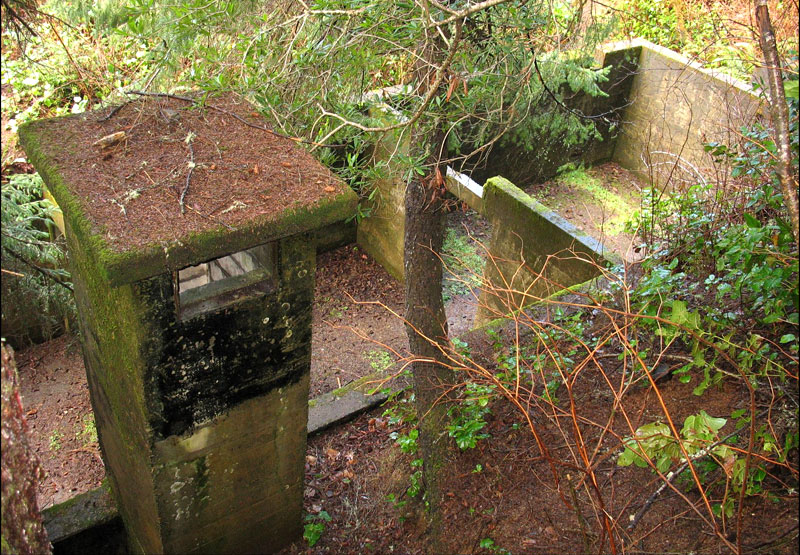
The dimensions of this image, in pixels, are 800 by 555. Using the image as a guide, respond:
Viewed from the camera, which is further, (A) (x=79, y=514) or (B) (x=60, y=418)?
(B) (x=60, y=418)

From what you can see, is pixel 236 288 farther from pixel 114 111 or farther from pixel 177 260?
pixel 114 111

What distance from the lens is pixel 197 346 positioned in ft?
11.1

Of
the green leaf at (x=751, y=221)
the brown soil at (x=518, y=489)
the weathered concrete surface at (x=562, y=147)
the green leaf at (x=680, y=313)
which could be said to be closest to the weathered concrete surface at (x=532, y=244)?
the brown soil at (x=518, y=489)

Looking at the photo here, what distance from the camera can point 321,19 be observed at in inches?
148

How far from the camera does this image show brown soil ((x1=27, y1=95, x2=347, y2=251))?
112 inches

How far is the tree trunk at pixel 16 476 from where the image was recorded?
162 centimetres

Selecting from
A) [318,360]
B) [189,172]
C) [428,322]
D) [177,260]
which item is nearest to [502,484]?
[428,322]

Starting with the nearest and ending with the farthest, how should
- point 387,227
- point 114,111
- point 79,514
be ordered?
point 114,111
point 79,514
point 387,227

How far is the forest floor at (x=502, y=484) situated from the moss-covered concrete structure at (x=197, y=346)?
546mm

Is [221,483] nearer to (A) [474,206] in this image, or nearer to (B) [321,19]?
(B) [321,19]

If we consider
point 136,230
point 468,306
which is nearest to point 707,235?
point 136,230

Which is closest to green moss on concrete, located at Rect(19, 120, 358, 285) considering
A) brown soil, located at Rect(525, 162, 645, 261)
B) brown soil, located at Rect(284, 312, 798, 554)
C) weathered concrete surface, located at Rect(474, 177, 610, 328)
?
brown soil, located at Rect(284, 312, 798, 554)

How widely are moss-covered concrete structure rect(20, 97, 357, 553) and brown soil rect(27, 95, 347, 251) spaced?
14mm

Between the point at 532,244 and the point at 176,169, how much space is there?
188 inches
